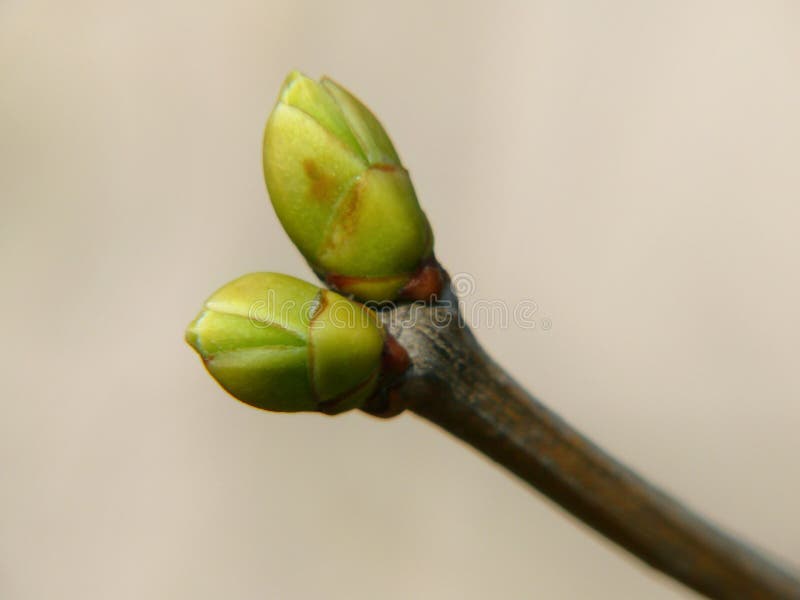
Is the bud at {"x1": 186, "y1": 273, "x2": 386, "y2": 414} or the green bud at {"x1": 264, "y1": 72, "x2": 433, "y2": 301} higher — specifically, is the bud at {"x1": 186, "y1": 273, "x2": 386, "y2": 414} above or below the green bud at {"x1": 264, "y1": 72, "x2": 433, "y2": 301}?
below

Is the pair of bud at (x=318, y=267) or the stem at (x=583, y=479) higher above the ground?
the pair of bud at (x=318, y=267)

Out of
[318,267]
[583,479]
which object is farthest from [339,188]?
[583,479]

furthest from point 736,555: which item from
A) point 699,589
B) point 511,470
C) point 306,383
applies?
point 306,383

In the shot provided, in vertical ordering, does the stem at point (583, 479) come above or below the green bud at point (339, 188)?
below
